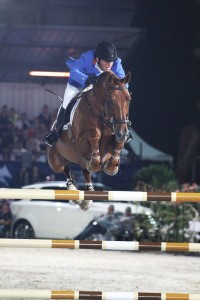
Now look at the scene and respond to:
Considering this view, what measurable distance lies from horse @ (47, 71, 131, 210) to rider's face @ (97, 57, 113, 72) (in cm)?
5

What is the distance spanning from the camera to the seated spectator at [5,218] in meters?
17.7

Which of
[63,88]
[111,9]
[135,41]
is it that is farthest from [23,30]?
[111,9]

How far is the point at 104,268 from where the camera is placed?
16.4 metres

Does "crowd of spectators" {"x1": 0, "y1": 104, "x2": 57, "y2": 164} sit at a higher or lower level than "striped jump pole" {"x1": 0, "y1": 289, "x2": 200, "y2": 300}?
higher

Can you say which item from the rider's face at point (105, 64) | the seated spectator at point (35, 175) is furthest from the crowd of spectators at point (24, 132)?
the rider's face at point (105, 64)

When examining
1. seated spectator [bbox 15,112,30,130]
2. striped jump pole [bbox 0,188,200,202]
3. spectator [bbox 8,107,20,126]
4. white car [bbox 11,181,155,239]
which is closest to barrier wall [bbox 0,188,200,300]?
striped jump pole [bbox 0,188,200,202]

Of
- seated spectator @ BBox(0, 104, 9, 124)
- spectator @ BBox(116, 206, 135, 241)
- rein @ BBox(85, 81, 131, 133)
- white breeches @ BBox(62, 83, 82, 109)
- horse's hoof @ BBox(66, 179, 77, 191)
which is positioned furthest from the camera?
spectator @ BBox(116, 206, 135, 241)

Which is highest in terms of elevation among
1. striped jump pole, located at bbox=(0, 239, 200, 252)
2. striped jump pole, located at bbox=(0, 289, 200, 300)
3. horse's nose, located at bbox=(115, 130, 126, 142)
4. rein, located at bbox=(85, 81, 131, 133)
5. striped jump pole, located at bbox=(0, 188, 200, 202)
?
rein, located at bbox=(85, 81, 131, 133)

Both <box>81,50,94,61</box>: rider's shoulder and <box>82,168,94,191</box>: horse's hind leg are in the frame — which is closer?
<box>81,50,94,61</box>: rider's shoulder

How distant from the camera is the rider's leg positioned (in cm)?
893

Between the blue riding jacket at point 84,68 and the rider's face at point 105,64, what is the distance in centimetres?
5

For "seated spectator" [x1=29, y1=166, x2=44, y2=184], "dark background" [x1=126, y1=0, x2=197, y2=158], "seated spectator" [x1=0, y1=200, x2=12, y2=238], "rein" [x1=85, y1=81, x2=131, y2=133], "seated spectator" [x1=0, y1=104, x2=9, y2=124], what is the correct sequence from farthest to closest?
"seated spectator" [x1=0, y1=200, x2=12, y2=238]
"dark background" [x1=126, y1=0, x2=197, y2=158]
"seated spectator" [x1=29, y1=166, x2=44, y2=184]
"seated spectator" [x1=0, y1=104, x2=9, y2=124]
"rein" [x1=85, y1=81, x2=131, y2=133]

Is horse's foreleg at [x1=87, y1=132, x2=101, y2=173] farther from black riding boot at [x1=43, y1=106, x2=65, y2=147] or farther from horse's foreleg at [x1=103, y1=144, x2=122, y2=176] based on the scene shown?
black riding boot at [x1=43, y1=106, x2=65, y2=147]

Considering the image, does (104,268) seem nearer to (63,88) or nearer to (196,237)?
(196,237)
